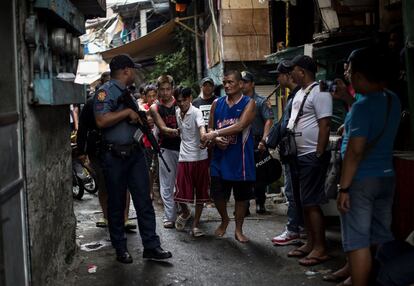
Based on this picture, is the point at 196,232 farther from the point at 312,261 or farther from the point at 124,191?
the point at 312,261

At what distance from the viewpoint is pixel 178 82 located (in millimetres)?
16344

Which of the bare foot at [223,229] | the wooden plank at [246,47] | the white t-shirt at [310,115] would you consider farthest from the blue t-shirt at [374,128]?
the wooden plank at [246,47]

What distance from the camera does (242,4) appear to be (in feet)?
40.9

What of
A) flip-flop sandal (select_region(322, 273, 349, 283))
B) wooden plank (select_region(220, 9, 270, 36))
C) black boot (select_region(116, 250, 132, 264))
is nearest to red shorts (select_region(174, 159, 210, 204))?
black boot (select_region(116, 250, 132, 264))

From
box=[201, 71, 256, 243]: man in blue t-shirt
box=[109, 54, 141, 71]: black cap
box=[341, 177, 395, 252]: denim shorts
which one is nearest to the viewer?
box=[341, 177, 395, 252]: denim shorts

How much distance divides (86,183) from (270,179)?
4764mm

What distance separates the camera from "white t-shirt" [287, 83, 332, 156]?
16.9 ft

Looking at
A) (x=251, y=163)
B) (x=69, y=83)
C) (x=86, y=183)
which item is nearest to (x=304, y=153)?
(x=251, y=163)

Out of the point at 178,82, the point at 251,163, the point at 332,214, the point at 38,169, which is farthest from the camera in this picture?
the point at 178,82

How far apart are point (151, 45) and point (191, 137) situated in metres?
11.1

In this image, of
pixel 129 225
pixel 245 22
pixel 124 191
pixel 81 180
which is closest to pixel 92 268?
pixel 124 191

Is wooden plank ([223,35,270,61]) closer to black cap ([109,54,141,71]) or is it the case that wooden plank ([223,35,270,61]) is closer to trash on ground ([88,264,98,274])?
black cap ([109,54,141,71])

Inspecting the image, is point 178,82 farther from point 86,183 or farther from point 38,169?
point 38,169

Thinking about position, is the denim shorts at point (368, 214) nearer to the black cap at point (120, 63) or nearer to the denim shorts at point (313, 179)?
the denim shorts at point (313, 179)
